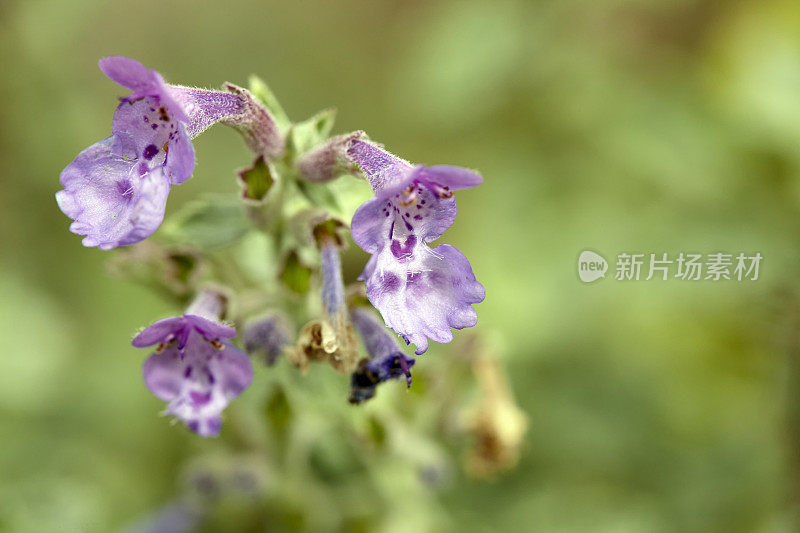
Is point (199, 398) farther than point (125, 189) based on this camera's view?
Yes

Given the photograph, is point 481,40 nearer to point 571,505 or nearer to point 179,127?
point 571,505

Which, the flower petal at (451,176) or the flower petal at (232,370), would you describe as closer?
the flower petal at (451,176)

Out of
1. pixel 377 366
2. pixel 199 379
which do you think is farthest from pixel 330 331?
pixel 199 379

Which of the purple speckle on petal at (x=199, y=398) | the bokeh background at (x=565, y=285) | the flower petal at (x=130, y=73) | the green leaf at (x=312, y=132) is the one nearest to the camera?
the flower petal at (x=130, y=73)

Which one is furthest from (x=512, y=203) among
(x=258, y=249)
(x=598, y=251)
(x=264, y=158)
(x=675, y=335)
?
(x=264, y=158)

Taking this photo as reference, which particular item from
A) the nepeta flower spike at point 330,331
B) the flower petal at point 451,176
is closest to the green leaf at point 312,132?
the nepeta flower spike at point 330,331

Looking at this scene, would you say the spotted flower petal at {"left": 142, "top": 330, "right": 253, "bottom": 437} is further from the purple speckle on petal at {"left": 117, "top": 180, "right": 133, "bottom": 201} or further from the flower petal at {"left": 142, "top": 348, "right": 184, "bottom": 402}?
the purple speckle on petal at {"left": 117, "top": 180, "right": 133, "bottom": 201}

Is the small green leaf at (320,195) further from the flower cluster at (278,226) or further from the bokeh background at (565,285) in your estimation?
the bokeh background at (565,285)

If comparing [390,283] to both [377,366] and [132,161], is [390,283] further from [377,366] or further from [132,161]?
[132,161]
